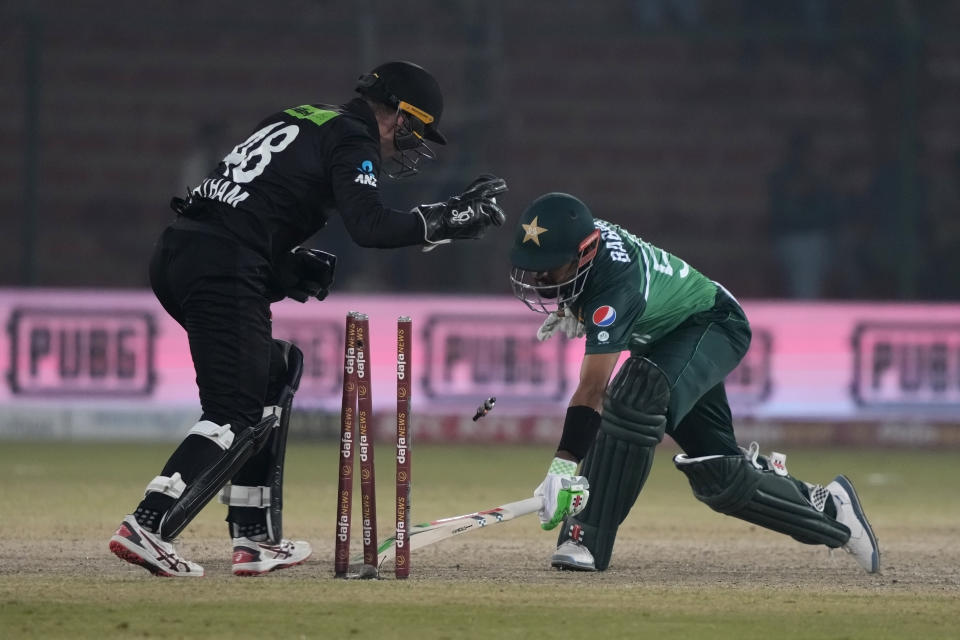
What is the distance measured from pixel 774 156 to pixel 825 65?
1.27 meters

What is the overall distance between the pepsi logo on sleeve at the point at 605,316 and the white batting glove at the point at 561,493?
530 mm

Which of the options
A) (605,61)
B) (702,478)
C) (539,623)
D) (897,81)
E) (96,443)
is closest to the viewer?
(539,623)

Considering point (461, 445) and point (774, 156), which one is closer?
point (461, 445)

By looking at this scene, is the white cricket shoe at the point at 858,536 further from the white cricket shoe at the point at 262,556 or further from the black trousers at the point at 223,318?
the black trousers at the point at 223,318

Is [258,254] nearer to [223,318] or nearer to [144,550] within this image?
[223,318]

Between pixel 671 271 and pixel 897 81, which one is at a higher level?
pixel 897 81

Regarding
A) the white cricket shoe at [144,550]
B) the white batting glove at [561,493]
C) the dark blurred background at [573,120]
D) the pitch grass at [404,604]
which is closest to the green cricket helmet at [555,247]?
the white batting glove at [561,493]

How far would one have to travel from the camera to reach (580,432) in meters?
6.05

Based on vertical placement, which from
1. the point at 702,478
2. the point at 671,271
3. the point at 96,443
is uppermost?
the point at 671,271

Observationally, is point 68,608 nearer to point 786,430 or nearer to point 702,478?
point 702,478

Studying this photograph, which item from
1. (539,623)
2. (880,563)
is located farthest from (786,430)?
(539,623)

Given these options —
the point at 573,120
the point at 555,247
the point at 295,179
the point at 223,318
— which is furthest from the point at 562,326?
the point at 573,120

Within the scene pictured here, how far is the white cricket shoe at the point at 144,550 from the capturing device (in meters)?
5.70

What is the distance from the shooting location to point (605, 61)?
18.3m
